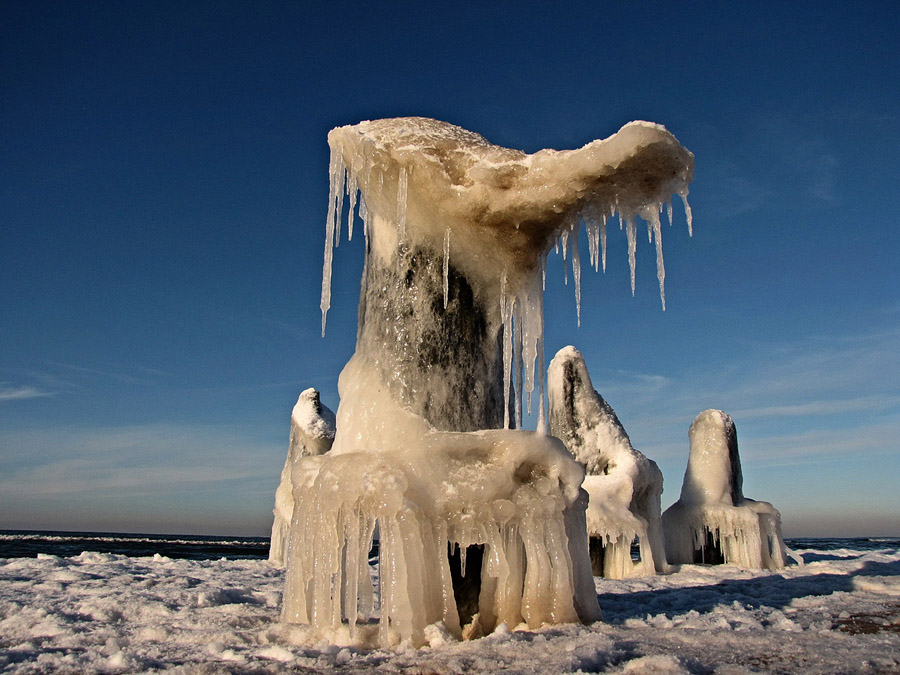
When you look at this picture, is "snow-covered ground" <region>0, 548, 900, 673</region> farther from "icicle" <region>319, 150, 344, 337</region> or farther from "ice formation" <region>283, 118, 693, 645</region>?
"icicle" <region>319, 150, 344, 337</region>

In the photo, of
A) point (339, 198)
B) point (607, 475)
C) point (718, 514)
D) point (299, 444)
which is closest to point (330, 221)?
point (339, 198)

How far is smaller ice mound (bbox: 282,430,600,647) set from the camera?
416cm

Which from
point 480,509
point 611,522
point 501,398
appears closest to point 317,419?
point 611,522

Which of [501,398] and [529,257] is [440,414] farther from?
[529,257]

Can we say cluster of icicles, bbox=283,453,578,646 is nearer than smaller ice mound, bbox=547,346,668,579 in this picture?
Yes

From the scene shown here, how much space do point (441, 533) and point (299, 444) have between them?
29.1 ft

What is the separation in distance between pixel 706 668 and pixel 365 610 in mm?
2209

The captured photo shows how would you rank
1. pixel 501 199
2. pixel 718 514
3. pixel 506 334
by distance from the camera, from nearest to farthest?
pixel 501 199 → pixel 506 334 → pixel 718 514

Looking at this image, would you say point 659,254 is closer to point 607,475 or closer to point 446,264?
point 446,264

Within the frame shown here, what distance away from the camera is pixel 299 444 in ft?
41.5

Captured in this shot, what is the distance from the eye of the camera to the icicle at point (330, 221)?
18.0 ft

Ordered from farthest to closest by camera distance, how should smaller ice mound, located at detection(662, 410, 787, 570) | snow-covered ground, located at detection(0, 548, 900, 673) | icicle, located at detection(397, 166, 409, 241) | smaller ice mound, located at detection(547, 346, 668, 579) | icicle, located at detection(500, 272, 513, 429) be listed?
smaller ice mound, located at detection(662, 410, 787, 570), smaller ice mound, located at detection(547, 346, 668, 579), icicle, located at detection(500, 272, 513, 429), icicle, located at detection(397, 166, 409, 241), snow-covered ground, located at detection(0, 548, 900, 673)

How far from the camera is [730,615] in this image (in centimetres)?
494

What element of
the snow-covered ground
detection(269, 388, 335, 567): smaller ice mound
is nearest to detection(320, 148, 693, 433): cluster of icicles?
the snow-covered ground
